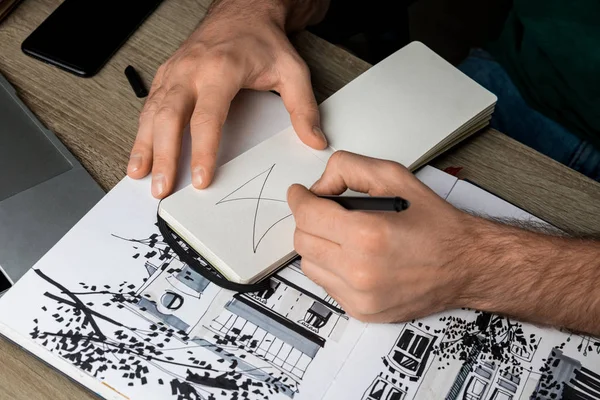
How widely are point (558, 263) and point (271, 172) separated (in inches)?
13.3

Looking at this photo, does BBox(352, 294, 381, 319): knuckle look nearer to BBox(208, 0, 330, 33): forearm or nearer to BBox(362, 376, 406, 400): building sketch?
BBox(362, 376, 406, 400): building sketch

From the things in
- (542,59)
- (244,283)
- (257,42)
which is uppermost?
(542,59)

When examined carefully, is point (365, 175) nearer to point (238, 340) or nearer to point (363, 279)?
point (363, 279)

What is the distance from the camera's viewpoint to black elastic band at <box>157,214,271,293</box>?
663 millimetres

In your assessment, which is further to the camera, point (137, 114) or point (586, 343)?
point (137, 114)

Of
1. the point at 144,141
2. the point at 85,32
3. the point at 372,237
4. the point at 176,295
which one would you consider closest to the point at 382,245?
the point at 372,237

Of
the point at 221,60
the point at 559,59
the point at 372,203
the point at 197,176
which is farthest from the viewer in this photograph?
the point at 559,59

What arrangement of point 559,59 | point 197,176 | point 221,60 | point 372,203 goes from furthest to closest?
point 559,59 < point 221,60 < point 197,176 < point 372,203

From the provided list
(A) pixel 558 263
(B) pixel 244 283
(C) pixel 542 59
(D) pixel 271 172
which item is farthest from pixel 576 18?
(B) pixel 244 283

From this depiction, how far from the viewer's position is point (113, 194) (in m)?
0.73

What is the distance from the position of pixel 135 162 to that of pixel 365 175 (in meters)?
0.27

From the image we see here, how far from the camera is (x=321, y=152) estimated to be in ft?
2.47

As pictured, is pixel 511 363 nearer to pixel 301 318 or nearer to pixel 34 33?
pixel 301 318

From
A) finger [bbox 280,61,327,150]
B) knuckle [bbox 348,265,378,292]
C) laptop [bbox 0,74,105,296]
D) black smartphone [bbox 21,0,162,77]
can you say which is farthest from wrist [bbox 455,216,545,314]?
black smartphone [bbox 21,0,162,77]
